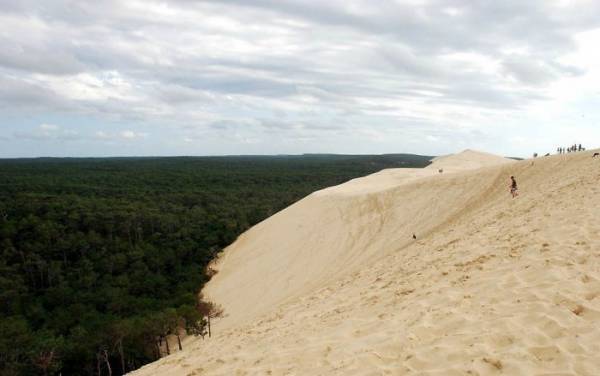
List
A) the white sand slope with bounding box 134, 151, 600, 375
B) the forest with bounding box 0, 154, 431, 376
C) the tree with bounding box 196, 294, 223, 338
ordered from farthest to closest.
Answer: the forest with bounding box 0, 154, 431, 376, the tree with bounding box 196, 294, 223, 338, the white sand slope with bounding box 134, 151, 600, 375

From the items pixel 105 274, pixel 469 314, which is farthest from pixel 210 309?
pixel 469 314

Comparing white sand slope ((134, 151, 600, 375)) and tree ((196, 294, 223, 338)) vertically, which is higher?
white sand slope ((134, 151, 600, 375))

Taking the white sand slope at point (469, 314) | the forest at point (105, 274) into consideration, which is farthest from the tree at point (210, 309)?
the white sand slope at point (469, 314)

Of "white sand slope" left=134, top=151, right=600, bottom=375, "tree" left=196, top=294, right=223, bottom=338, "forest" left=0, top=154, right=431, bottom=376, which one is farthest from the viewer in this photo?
"forest" left=0, top=154, right=431, bottom=376

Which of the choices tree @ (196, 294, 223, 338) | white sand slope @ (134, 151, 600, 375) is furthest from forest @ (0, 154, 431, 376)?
white sand slope @ (134, 151, 600, 375)

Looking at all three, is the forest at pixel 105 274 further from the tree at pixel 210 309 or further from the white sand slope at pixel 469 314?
the white sand slope at pixel 469 314

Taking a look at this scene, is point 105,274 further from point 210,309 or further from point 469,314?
point 469,314

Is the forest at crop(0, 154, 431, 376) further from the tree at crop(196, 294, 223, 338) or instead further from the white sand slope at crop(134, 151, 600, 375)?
the white sand slope at crop(134, 151, 600, 375)

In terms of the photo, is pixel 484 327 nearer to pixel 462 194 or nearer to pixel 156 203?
pixel 462 194

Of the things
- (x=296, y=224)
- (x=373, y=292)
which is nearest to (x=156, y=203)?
(x=296, y=224)

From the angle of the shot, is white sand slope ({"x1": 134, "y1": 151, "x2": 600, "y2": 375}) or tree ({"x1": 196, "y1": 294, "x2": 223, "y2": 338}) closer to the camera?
white sand slope ({"x1": 134, "y1": 151, "x2": 600, "y2": 375})
